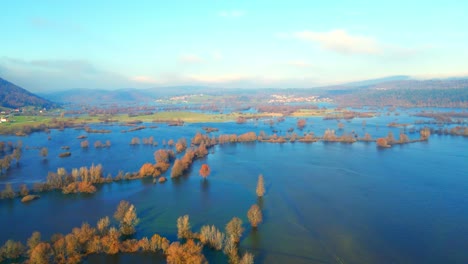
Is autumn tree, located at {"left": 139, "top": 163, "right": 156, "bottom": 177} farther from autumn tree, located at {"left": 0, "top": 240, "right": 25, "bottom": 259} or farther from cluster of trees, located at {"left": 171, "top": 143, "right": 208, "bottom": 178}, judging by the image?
autumn tree, located at {"left": 0, "top": 240, "right": 25, "bottom": 259}

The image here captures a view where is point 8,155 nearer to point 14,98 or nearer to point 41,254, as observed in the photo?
point 41,254

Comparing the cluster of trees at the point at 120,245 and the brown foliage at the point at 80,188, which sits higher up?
the brown foliage at the point at 80,188

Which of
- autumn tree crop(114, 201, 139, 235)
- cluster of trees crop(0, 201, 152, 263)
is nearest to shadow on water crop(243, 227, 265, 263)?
cluster of trees crop(0, 201, 152, 263)

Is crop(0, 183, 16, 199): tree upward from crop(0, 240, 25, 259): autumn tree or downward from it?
upward

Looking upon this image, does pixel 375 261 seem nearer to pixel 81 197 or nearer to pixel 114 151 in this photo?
pixel 81 197

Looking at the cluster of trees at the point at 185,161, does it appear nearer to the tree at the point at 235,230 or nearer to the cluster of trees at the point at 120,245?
the cluster of trees at the point at 120,245

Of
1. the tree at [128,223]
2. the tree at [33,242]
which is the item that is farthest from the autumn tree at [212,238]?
the tree at [33,242]

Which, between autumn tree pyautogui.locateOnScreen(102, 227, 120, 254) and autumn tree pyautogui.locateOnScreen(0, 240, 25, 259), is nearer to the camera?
Answer: autumn tree pyautogui.locateOnScreen(0, 240, 25, 259)

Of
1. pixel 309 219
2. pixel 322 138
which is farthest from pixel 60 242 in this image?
pixel 322 138
